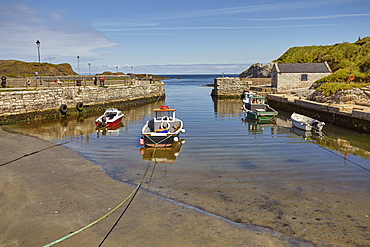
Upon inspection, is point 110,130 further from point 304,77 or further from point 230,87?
point 230,87

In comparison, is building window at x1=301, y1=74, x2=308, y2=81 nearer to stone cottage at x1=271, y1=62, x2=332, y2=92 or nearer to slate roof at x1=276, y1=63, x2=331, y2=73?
stone cottage at x1=271, y1=62, x2=332, y2=92

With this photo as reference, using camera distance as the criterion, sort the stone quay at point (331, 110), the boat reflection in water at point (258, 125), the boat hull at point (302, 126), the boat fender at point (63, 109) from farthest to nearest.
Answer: the boat fender at point (63, 109) < the boat reflection in water at point (258, 125) < the boat hull at point (302, 126) < the stone quay at point (331, 110)

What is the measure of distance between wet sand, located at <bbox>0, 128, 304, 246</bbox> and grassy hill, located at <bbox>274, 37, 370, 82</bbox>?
125 ft

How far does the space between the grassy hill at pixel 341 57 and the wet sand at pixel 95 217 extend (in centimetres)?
3822

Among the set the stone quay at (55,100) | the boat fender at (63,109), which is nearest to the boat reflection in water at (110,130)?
the boat fender at (63,109)

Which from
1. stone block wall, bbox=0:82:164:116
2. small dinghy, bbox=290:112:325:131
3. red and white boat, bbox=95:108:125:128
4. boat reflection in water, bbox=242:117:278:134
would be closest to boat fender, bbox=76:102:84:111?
stone block wall, bbox=0:82:164:116


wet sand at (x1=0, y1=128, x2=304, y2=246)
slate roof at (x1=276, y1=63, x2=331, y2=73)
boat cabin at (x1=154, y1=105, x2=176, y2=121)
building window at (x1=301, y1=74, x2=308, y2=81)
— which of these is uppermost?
slate roof at (x1=276, y1=63, x2=331, y2=73)

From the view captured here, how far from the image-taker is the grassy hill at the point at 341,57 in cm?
4227

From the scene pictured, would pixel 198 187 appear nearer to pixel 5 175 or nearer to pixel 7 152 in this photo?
pixel 5 175

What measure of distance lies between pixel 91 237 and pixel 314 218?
6171 mm

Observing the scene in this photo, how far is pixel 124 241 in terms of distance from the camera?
24.1ft

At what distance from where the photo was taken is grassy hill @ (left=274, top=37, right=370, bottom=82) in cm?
4227

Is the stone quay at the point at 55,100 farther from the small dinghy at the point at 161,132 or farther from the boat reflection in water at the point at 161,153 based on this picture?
the boat reflection in water at the point at 161,153

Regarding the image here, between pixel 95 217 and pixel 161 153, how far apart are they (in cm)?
870
